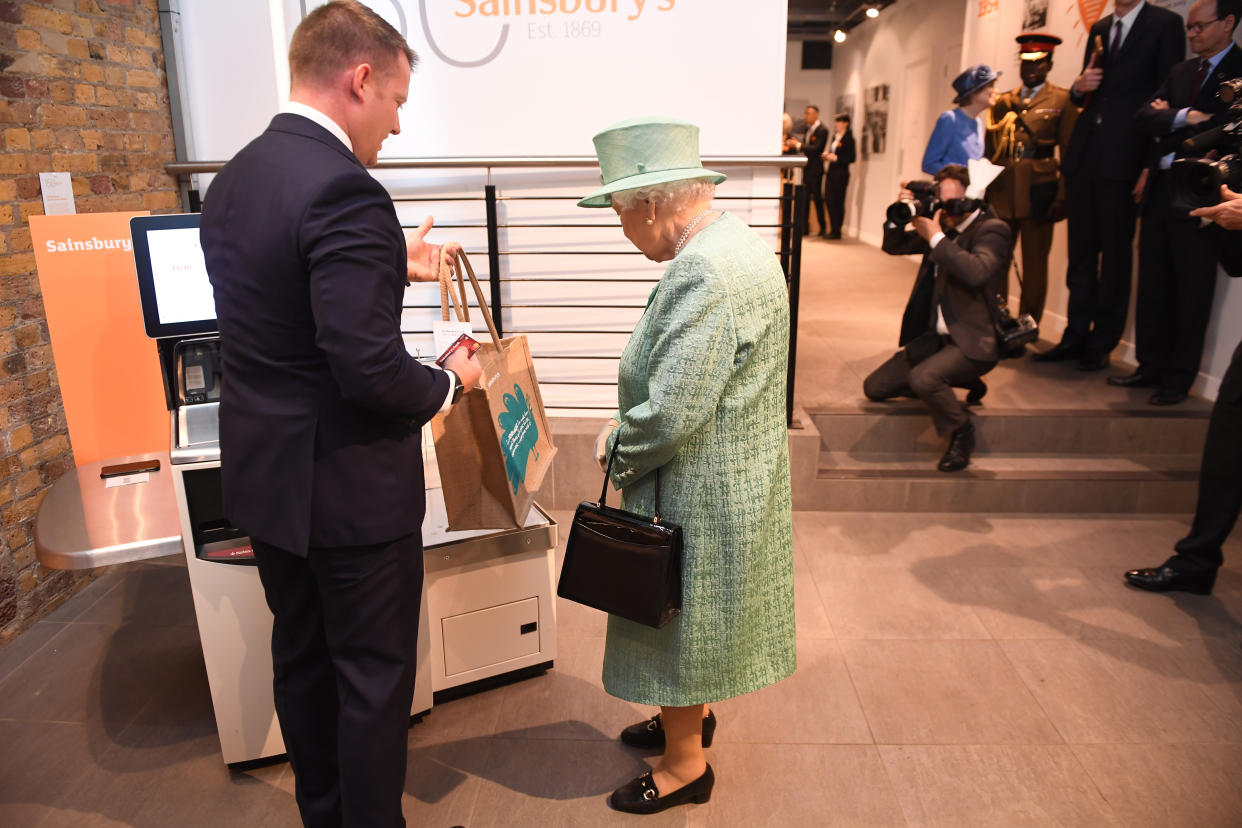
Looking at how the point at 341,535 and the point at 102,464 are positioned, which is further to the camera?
the point at 102,464

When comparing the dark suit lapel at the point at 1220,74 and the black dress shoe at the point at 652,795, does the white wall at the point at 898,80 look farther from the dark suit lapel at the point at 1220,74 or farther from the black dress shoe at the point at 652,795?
the black dress shoe at the point at 652,795

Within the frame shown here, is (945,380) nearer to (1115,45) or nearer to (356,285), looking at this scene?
(1115,45)

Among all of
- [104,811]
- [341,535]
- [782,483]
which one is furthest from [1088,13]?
[104,811]

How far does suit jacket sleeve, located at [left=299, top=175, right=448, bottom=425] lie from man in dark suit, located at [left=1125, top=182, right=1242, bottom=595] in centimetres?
243

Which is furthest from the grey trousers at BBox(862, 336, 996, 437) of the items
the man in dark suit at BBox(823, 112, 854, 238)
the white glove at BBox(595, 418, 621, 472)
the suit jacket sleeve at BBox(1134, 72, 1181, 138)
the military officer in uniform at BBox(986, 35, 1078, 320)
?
the man in dark suit at BBox(823, 112, 854, 238)

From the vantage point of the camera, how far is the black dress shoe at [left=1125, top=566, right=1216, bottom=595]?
308cm

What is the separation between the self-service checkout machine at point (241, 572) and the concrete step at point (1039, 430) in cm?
206

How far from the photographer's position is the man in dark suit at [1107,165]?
4.26 meters

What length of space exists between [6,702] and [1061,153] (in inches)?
211

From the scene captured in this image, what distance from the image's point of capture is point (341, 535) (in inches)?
61.0

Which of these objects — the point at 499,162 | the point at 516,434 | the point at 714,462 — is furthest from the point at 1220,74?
the point at 516,434

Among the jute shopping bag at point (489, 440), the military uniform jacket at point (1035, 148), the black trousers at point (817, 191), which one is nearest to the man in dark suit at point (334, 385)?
the jute shopping bag at point (489, 440)

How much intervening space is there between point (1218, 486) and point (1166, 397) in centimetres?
141

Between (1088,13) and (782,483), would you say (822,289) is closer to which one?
(1088,13)
